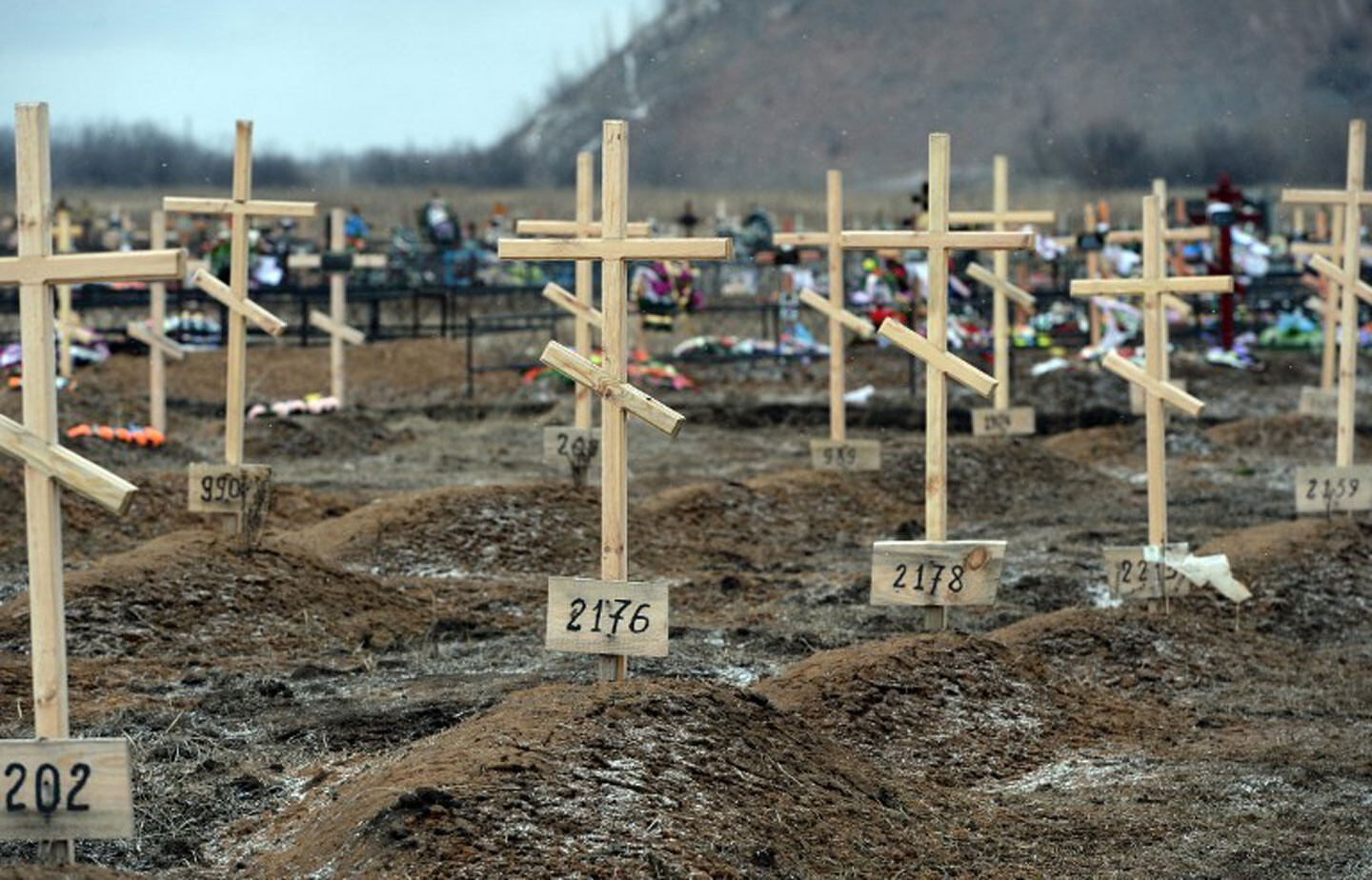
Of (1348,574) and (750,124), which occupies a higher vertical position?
(750,124)

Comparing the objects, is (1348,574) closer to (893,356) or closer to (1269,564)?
(1269,564)

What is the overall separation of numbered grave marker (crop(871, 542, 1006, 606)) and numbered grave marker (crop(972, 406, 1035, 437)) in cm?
941

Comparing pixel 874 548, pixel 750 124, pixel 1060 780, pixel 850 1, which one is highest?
pixel 850 1

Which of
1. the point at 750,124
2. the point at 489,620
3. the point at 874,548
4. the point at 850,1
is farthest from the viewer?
the point at 850,1

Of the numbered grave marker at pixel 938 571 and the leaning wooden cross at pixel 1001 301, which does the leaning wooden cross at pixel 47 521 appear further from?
the leaning wooden cross at pixel 1001 301

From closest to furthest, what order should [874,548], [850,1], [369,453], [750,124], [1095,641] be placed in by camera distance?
[874,548] → [1095,641] → [369,453] → [750,124] → [850,1]

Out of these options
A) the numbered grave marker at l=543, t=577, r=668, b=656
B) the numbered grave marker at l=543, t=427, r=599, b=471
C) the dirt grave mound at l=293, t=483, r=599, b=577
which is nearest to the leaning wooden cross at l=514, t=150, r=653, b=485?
the numbered grave marker at l=543, t=427, r=599, b=471

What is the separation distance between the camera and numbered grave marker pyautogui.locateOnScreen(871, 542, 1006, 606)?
10.0 meters

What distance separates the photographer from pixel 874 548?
Result: 1012cm

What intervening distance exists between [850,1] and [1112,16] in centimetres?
1404

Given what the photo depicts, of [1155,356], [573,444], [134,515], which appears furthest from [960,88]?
[1155,356]

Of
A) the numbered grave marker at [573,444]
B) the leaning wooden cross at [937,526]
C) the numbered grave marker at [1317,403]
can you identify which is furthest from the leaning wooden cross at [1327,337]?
the leaning wooden cross at [937,526]

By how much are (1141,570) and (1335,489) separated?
3.17 m

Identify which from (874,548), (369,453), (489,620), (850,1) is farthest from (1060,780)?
(850,1)
